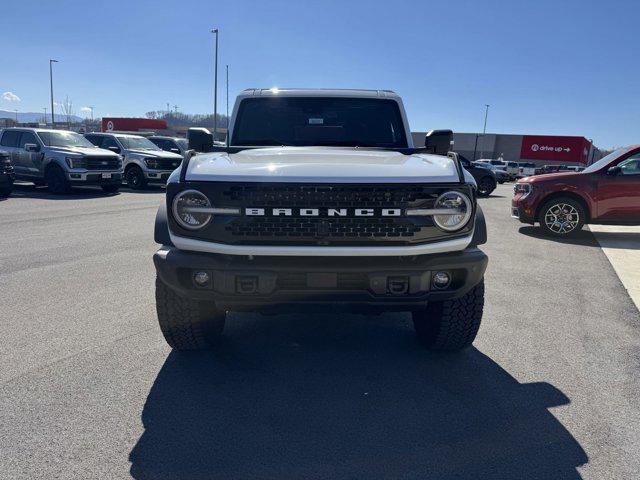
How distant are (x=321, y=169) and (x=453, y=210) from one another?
79 centimetres

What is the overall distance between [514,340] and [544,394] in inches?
34.6

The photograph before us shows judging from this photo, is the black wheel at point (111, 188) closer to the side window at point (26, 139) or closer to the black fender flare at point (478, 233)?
the side window at point (26, 139)

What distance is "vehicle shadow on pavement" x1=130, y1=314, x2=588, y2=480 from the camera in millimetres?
2209

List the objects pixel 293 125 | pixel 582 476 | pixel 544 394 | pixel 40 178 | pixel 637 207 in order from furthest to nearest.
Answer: pixel 40 178 < pixel 637 207 < pixel 293 125 < pixel 544 394 < pixel 582 476

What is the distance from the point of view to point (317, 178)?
2627mm

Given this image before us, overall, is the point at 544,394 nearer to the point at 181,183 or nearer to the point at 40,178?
the point at 181,183

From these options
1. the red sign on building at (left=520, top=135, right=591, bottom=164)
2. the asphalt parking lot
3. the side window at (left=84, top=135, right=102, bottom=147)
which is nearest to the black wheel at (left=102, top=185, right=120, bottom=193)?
the side window at (left=84, top=135, right=102, bottom=147)

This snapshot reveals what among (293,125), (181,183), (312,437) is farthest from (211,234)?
(293,125)

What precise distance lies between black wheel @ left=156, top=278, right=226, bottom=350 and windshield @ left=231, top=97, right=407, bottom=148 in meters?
1.68

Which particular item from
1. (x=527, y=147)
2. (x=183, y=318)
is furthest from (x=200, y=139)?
(x=527, y=147)

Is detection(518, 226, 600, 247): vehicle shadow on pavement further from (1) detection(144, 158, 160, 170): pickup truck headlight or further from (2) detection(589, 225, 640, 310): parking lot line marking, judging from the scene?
(1) detection(144, 158, 160, 170): pickup truck headlight

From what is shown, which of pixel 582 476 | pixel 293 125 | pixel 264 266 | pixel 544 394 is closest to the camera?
pixel 582 476

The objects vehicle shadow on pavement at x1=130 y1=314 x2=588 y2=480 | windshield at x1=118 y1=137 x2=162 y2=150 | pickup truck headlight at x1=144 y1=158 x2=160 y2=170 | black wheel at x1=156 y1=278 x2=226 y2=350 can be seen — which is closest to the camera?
vehicle shadow on pavement at x1=130 y1=314 x2=588 y2=480

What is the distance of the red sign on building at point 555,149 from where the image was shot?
53.2 m
